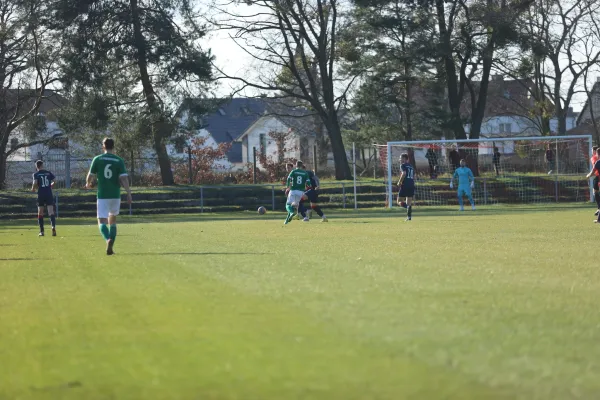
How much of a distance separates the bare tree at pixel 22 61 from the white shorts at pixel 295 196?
21.6 meters

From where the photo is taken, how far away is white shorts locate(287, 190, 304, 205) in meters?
27.5

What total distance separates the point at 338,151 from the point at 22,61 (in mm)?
17597

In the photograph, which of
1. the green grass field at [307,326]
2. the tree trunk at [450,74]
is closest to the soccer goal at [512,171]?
the tree trunk at [450,74]

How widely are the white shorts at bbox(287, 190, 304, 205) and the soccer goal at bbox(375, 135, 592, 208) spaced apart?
14.6 metres

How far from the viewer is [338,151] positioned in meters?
A: 51.5

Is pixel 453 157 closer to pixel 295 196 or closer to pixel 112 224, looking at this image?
Result: pixel 295 196

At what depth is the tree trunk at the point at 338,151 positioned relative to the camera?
50844mm

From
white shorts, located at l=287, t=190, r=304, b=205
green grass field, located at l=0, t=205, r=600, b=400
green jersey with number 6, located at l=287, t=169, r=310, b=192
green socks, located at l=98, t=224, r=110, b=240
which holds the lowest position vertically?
green grass field, located at l=0, t=205, r=600, b=400

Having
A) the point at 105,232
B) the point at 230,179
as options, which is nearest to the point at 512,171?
the point at 230,179

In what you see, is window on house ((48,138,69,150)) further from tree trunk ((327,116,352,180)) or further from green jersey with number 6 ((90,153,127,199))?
green jersey with number 6 ((90,153,127,199))

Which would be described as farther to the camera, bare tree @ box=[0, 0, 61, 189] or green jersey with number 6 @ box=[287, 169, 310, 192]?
bare tree @ box=[0, 0, 61, 189]

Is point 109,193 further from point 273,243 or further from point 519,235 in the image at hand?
point 519,235

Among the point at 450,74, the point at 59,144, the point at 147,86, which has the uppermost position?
the point at 450,74

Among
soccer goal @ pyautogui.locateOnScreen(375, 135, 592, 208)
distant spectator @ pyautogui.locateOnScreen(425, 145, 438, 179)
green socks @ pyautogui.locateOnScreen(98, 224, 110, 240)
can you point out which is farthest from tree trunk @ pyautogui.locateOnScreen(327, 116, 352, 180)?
green socks @ pyautogui.locateOnScreen(98, 224, 110, 240)
